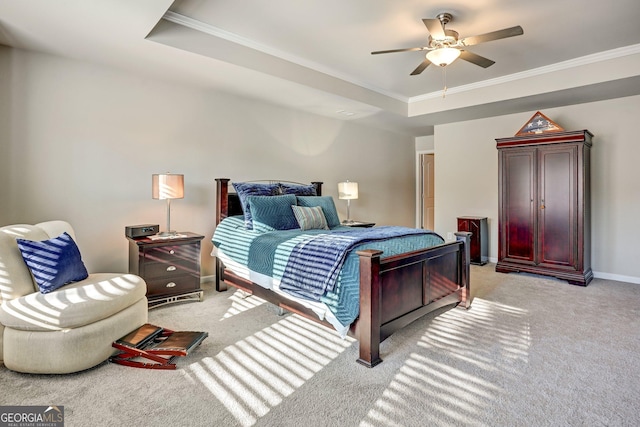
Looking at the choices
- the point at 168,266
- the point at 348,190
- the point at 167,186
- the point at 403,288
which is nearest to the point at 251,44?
the point at 167,186

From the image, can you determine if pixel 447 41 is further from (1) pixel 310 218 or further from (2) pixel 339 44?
(1) pixel 310 218

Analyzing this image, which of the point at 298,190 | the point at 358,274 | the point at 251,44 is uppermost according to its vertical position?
the point at 251,44

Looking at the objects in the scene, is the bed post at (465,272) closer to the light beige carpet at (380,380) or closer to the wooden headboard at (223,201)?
the light beige carpet at (380,380)

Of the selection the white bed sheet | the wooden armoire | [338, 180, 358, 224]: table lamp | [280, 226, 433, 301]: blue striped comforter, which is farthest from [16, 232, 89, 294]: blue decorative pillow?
the wooden armoire

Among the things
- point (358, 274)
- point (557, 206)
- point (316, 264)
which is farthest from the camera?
point (557, 206)

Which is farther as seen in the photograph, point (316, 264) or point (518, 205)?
point (518, 205)

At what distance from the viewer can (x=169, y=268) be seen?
3.36 metres

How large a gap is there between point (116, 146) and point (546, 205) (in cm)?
514

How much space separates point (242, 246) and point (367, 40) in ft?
7.96

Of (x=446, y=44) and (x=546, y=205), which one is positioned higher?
(x=446, y=44)

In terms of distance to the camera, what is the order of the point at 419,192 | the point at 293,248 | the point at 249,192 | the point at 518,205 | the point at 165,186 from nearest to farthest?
the point at 293,248 → the point at 165,186 → the point at 249,192 → the point at 518,205 → the point at 419,192

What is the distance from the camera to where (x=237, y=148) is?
14.7 ft

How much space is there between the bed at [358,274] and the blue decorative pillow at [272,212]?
0.01 meters

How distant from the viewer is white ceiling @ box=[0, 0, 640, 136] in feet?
9.05
